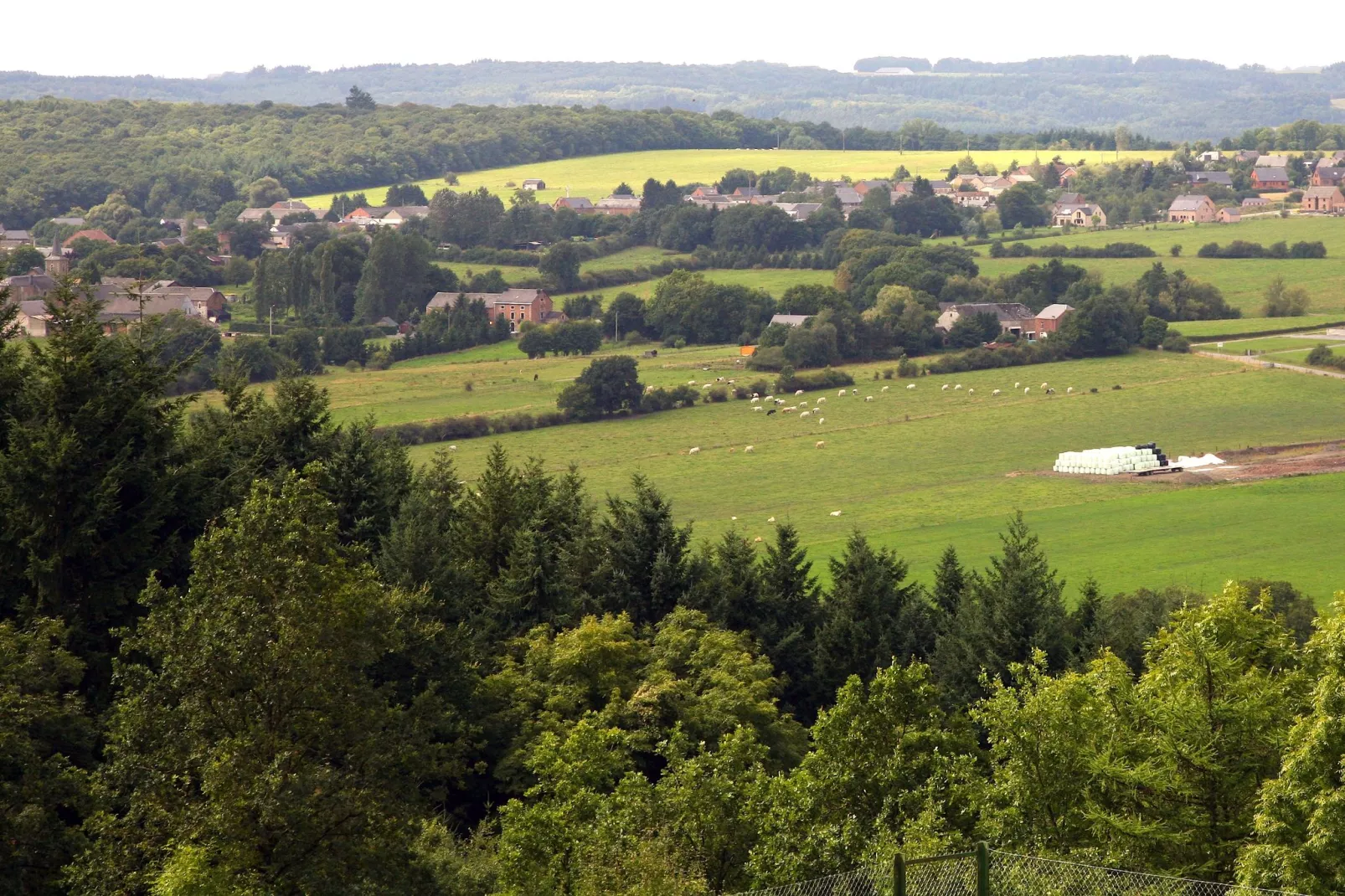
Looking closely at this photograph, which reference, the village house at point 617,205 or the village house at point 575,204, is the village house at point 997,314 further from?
the village house at point 575,204

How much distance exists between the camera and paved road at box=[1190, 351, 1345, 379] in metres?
87.9

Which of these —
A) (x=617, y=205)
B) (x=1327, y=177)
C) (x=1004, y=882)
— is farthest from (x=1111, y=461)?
(x=1327, y=177)

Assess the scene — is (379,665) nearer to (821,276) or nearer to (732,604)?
(732,604)

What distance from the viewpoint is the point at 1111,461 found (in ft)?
226

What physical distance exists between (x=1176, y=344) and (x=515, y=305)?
155ft

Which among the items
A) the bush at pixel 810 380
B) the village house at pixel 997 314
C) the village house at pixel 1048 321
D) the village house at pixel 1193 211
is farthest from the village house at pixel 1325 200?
the bush at pixel 810 380

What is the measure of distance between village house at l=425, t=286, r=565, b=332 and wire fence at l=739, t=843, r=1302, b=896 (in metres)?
99.0

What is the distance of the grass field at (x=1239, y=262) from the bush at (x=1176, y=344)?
12.2 meters

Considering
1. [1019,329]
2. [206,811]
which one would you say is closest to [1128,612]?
[206,811]

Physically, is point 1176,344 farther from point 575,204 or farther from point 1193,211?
point 575,204

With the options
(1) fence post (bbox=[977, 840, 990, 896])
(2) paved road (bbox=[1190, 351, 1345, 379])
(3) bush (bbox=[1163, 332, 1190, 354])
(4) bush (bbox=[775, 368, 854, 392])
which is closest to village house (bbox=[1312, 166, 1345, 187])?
(3) bush (bbox=[1163, 332, 1190, 354])

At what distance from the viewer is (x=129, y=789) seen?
67.2 feet

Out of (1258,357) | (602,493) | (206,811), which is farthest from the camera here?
(1258,357)

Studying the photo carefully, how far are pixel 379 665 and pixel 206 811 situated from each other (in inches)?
324
